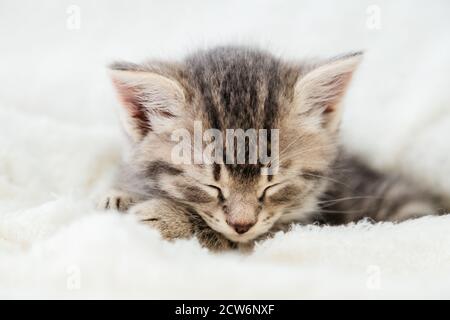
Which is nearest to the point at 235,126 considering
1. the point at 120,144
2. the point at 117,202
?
the point at 117,202

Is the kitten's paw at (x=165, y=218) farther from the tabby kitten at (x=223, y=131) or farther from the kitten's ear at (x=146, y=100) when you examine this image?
the kitten's ear at (x=146, y=100)

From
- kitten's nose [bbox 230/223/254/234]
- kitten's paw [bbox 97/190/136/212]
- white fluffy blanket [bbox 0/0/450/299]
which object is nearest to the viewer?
white fluffy blanket [bbox 0/0/450/299]

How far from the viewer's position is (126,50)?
207 cm

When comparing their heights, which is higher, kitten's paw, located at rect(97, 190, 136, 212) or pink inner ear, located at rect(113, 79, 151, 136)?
pink inner ear, located at rect(113, 79, 151, 136)

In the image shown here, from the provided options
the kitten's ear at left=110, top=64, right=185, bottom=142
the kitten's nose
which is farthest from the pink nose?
the kitten's ear at left=110, top=64, right=185, bottom=142

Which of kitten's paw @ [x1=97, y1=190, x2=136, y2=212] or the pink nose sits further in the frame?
kitten's paw @ [x1=97, y1=190, x2=136, y2=212]

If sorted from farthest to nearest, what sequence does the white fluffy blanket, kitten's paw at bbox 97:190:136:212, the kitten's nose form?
kitten's paw at bbox 97:190:136:212
the kitten's nose
the white fluffy blanket

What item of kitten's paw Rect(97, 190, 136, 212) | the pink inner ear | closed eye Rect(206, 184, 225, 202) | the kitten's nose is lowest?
kitten's paw Rect(97, 190, 136, 212)

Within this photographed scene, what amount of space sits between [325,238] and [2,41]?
1.61 m

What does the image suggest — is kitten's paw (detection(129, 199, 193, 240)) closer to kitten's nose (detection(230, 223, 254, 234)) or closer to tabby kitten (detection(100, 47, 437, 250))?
tabby kitten (detection(100, 47, 437, 250))

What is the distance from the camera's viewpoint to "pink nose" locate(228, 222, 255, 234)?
116 cm

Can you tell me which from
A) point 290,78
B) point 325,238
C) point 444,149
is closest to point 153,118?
point 290,78

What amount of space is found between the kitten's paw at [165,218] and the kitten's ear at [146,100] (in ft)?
0.55
